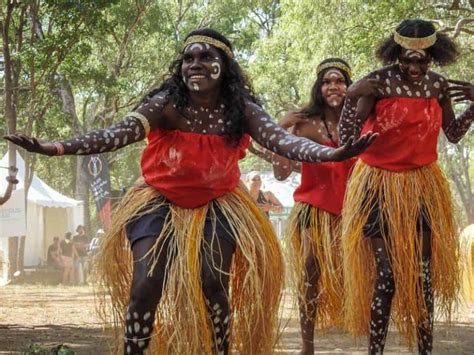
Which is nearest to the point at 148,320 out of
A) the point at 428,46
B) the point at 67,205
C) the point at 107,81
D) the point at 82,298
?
the point at 428,46

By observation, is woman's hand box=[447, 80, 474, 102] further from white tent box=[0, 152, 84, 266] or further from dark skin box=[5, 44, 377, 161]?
white tent box=[0, 152, 84, 266]

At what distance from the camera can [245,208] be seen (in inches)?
156

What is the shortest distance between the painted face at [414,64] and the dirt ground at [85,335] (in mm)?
1305

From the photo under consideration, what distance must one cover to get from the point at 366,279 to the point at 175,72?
145 centimetres

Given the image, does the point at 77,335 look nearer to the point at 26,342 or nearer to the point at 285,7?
the point at 26,342

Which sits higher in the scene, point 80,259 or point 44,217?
point 44,217

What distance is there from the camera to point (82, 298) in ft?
39.9

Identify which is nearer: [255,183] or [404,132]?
[404,132]

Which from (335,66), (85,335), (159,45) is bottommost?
(85,335)

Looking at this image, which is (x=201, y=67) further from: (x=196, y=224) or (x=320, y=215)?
(x=320, y=215)

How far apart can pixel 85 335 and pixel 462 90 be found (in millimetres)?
3485

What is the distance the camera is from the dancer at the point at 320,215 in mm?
5320

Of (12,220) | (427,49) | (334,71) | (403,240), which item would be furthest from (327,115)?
(12,220)

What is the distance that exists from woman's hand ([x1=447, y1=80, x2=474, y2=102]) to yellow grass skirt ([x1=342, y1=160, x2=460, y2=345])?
364 mm
